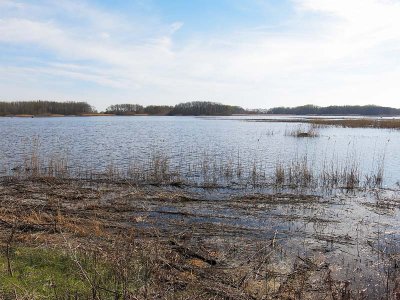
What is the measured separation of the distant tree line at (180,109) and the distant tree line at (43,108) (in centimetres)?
1367

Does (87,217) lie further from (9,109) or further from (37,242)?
(9,109)

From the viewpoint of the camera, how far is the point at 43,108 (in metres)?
114

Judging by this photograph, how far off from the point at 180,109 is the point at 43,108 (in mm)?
47174

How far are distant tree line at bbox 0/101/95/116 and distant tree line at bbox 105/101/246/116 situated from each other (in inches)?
538

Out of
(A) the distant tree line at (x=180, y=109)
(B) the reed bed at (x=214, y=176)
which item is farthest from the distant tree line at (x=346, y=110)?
(B) the reed bed at (x=214, y=176)

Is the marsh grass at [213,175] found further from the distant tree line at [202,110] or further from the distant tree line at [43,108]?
the distant tree line at [202,110]

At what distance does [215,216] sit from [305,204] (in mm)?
3523

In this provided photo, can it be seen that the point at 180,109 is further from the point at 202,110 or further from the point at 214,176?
the point at 214,176

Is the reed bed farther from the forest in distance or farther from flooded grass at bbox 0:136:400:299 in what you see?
the forest in distance

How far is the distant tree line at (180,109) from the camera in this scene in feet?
436

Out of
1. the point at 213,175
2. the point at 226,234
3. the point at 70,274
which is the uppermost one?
the point at 70,274


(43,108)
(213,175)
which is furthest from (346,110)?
(213,175)

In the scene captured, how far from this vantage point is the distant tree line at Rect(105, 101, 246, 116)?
13275cm

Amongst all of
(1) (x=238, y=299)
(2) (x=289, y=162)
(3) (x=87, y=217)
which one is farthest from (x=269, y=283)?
(2) (x=289, y=162)
